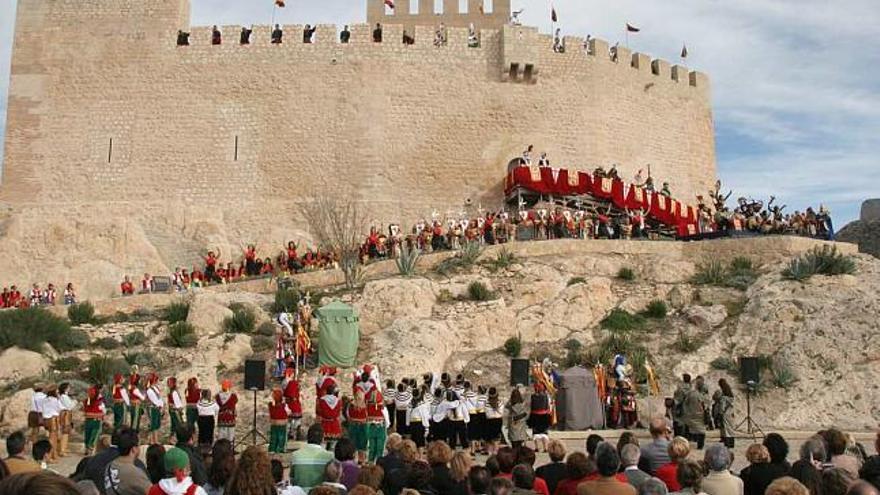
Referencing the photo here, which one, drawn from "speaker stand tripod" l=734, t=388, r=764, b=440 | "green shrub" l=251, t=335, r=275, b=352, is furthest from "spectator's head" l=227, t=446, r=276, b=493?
"green shrub" l=251, t=335, r=275, b=352

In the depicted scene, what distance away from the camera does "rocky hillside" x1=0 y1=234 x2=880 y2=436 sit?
14477 millimetres

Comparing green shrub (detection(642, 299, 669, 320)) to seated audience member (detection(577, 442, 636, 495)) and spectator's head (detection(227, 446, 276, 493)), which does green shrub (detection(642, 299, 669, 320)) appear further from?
spectator's head (detection(227, 446, 276, 493))

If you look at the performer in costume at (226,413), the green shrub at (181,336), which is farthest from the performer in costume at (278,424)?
the green shrub at (181,336)

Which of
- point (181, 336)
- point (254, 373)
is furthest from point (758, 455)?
point (181, 336)

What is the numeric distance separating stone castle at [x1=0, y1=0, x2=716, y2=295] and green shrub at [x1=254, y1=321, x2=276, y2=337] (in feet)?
24.2

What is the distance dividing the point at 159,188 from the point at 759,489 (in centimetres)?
2165

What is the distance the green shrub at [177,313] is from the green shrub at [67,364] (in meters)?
2.00

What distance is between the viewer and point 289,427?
464 inches

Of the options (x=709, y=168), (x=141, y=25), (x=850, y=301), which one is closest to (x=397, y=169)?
(x=141, y=25)

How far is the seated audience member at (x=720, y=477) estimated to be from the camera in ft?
15.7

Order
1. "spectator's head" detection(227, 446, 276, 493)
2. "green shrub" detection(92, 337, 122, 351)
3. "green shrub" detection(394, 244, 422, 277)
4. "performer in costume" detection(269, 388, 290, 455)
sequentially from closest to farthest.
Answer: "spectator's head" detection(227, 446, 276, 493), "performer in costume" detection(269, 388, 290, 455), "green shrub" detection(92, 337, 122, 351), "green shrub" detection(394, 244, 422, 277)

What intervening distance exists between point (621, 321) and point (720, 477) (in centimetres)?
1204

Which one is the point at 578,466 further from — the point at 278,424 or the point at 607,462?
the point at 278,424

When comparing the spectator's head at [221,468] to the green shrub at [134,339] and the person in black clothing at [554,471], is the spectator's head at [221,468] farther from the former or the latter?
the green shrub at [134,339]
